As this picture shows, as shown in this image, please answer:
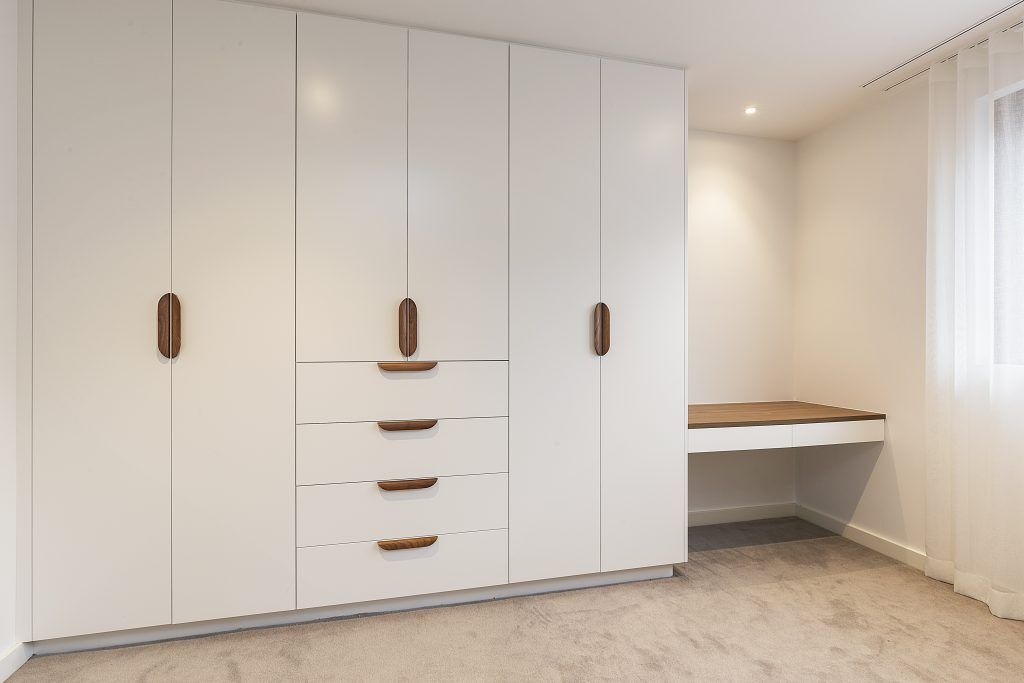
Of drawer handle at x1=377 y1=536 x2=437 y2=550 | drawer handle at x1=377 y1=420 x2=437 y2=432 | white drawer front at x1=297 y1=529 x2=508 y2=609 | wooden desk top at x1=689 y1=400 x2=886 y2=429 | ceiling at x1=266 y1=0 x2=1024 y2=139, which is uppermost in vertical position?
ceiling at x1=266 y1=0 x2=1024 y2=139

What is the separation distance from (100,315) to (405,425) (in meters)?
1.17

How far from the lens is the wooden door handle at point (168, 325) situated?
2176 millimetres

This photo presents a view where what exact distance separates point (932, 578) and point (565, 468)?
1.85 m

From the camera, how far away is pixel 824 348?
11.7 ft

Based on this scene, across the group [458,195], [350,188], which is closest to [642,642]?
[458,195]

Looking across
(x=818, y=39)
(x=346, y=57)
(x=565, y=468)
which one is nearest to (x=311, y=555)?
(x=565, y=468)

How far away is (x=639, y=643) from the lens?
2223 millimetres

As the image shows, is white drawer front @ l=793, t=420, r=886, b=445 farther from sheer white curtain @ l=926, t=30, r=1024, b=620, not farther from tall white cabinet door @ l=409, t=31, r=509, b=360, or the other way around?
tall white cabinet door @ l=409, t=31, r=509, b=360

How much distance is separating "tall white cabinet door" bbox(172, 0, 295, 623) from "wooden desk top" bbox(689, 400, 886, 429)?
6.28 ft

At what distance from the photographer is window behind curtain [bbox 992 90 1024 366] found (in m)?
Result: 2.42

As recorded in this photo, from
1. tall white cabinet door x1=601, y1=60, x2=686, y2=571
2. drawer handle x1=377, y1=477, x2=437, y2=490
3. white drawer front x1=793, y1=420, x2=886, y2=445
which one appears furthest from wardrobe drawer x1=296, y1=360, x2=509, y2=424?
white drawer front x1=793, y1=420, x2=886, y2=445

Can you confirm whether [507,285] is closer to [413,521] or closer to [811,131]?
[413,521]

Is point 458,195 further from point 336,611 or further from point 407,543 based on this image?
point 336,611

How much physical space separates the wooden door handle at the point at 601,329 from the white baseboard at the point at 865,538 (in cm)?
190
